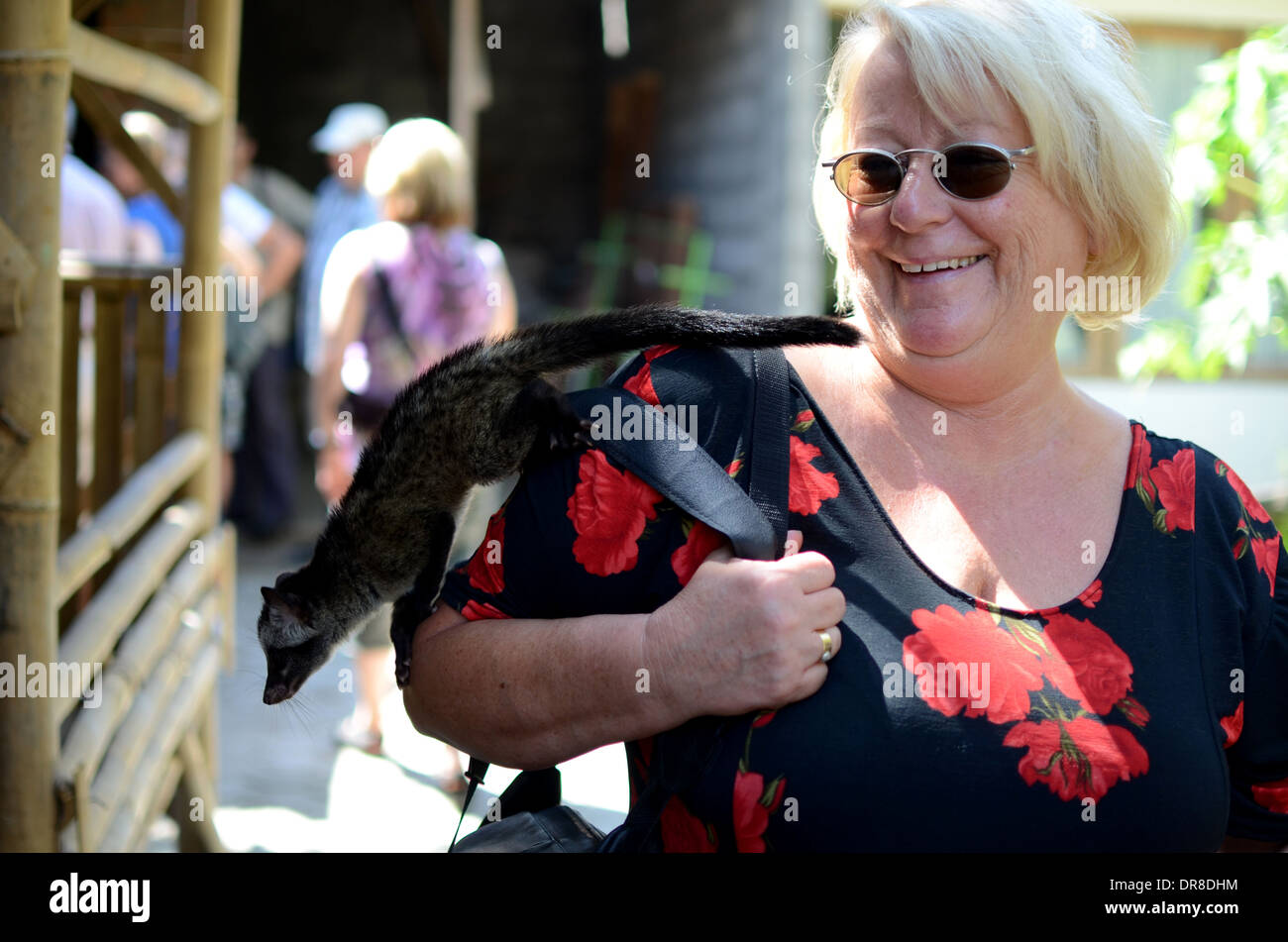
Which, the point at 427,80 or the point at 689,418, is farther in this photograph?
the point at 427,80

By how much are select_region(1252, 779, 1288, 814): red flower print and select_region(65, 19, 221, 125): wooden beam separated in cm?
245

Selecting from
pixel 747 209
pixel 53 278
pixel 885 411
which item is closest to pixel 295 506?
pixel 747 209

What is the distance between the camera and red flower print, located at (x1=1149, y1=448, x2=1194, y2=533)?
187 centimetres

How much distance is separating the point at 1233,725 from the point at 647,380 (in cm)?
99

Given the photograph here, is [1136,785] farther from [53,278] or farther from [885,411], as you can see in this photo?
[53,278]

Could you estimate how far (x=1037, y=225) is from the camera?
1.83m

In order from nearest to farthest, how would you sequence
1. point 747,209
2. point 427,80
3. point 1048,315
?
point 1048,315, point 747,209, point 427,80

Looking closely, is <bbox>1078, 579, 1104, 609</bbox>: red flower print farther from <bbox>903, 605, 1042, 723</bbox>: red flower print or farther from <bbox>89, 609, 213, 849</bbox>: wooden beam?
<bbox>89, 609, 213, 849</bbox>: wooden beam

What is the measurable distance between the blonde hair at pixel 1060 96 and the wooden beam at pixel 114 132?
2.37 metres

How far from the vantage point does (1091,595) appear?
69.6 inches

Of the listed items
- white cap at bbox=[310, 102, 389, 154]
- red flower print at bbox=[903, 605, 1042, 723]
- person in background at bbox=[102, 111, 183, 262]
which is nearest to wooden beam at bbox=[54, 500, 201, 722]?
red flower print at bbox=[903, 605, 1042, 723]

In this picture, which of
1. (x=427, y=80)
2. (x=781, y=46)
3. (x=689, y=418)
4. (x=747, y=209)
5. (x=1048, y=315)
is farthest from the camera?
(x=427, y=80)
